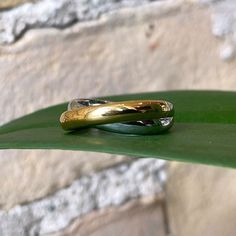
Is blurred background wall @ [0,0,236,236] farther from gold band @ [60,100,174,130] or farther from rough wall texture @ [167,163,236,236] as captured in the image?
gold band @ [60,100,174,130]

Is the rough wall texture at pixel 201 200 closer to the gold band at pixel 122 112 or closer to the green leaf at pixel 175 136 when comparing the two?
the green leaf at pixel 175 136

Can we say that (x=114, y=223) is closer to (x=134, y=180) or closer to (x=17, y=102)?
(x=134, y=180)

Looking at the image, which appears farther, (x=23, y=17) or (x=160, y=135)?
(x=23, y=17)

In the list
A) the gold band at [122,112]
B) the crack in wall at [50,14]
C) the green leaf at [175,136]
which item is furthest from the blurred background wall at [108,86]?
the gold band at [122,112]

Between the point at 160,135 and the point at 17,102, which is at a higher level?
the point at 17,102

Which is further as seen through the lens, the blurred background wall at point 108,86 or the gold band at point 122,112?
the blurred background wall at point 108,86

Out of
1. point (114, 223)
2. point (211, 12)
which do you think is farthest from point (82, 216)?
point (211, 12)

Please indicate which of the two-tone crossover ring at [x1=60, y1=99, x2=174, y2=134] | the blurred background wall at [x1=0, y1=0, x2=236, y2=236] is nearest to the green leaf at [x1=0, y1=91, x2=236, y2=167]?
the two-tone crossover ring at [x1=60, y1=99, x2=174, y2=134]

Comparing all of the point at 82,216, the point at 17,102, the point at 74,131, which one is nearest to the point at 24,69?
the point at 17,102
